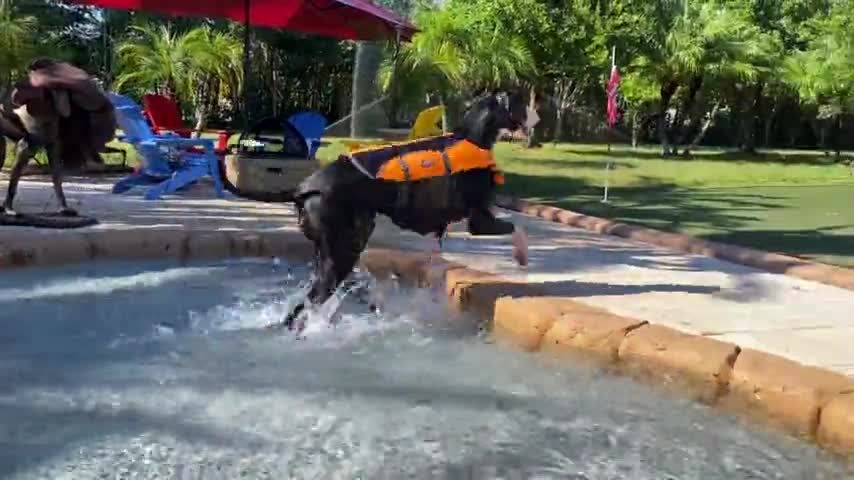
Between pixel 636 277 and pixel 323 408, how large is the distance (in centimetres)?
311

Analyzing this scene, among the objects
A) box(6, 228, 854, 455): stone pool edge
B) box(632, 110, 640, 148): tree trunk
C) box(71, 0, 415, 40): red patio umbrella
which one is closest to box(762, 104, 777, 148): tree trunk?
box(632, 110, 640, 148): tree trunk

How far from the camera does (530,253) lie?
7402 mm

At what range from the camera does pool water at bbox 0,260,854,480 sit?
3.34 m

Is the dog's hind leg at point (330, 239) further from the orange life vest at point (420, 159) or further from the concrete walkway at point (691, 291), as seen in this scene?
the concrete walkway at point (691, 291)

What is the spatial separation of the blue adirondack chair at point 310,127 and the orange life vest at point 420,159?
625 centimetres

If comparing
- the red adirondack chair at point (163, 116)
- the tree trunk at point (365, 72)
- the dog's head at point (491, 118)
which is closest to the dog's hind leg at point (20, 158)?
the dog's head at point (491, 118)

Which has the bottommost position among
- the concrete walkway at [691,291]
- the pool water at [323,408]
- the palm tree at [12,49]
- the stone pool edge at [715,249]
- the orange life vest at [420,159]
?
the pool water at [323,408]

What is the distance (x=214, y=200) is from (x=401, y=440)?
7.19 m

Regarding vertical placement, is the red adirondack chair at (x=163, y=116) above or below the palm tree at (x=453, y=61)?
below

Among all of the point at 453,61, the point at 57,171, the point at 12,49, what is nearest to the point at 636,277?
the point at 57,171

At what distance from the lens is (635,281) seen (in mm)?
6328

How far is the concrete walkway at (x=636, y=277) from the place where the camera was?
498 cm

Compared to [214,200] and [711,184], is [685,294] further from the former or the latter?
[711,184]

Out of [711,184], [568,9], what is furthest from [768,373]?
[568,9]
